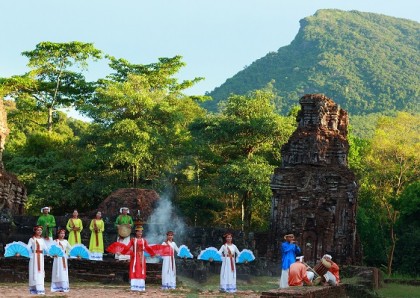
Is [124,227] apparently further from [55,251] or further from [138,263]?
[55,251]

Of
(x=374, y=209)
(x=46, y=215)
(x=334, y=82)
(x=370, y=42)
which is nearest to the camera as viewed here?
(x=46, y=215)

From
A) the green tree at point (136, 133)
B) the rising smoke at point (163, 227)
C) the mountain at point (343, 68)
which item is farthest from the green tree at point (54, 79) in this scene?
the mountain at point (343, 68)

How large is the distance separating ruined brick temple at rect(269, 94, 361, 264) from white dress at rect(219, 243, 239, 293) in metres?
6.27

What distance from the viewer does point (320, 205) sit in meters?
22.5

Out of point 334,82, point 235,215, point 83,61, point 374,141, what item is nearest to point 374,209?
point 374,141

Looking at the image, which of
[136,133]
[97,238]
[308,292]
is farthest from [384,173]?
[308,292]

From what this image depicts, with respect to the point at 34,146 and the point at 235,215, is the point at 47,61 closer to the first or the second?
the point at 34,146

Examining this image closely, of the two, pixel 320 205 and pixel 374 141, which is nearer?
pixel 320 205

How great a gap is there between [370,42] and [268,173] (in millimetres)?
73669

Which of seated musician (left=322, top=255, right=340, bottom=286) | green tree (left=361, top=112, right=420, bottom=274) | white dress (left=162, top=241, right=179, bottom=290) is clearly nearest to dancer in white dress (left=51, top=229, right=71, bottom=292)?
white dress (left=162, top=241, right=179, bottom=290)

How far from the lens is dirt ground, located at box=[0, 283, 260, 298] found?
13359 millimetres

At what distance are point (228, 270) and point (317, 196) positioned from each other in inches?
289

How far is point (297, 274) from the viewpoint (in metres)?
13.5

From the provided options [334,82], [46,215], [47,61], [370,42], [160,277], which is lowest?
[160,277]
